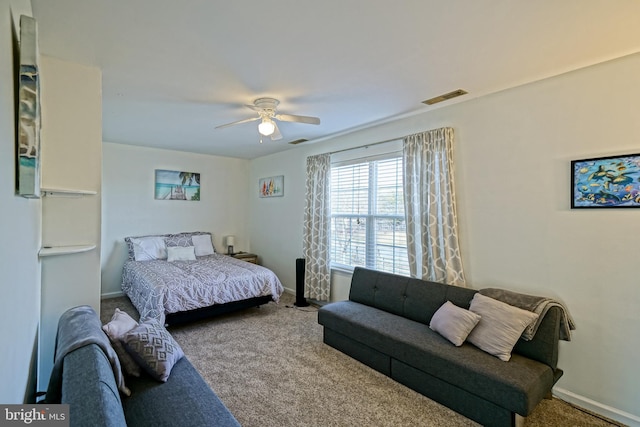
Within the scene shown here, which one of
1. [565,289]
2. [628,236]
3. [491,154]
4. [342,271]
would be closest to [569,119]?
[491,154]

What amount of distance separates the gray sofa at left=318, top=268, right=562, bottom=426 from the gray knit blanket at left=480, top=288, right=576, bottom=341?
47 millimetres

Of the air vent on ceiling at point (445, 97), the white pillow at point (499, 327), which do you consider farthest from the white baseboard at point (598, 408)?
the air vent on ceiling at point (445, 97)

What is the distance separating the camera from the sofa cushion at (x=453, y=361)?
195cm

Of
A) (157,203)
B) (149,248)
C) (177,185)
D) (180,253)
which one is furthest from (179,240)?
(177,185)

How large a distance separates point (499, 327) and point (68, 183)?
3329mm

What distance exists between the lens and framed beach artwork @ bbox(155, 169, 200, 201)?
217 inches

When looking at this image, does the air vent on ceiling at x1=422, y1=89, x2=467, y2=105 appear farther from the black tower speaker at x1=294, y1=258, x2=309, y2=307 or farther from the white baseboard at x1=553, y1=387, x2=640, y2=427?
the black tower speaker at x1=294, y1=258, x2=309, y2=307

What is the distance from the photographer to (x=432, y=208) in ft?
10.5

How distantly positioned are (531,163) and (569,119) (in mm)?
400

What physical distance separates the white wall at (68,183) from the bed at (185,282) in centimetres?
112

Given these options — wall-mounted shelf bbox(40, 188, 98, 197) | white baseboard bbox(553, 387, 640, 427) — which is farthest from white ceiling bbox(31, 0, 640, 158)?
white baseboard bbox(553, 387, 640, 427)

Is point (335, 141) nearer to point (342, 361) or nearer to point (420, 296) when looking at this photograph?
point (420, 296)

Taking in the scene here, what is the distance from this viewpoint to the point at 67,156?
2.29m

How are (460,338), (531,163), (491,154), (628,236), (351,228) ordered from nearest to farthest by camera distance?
(628,236)
(460,338)
(531,163)
(491,154)
(351,228)
